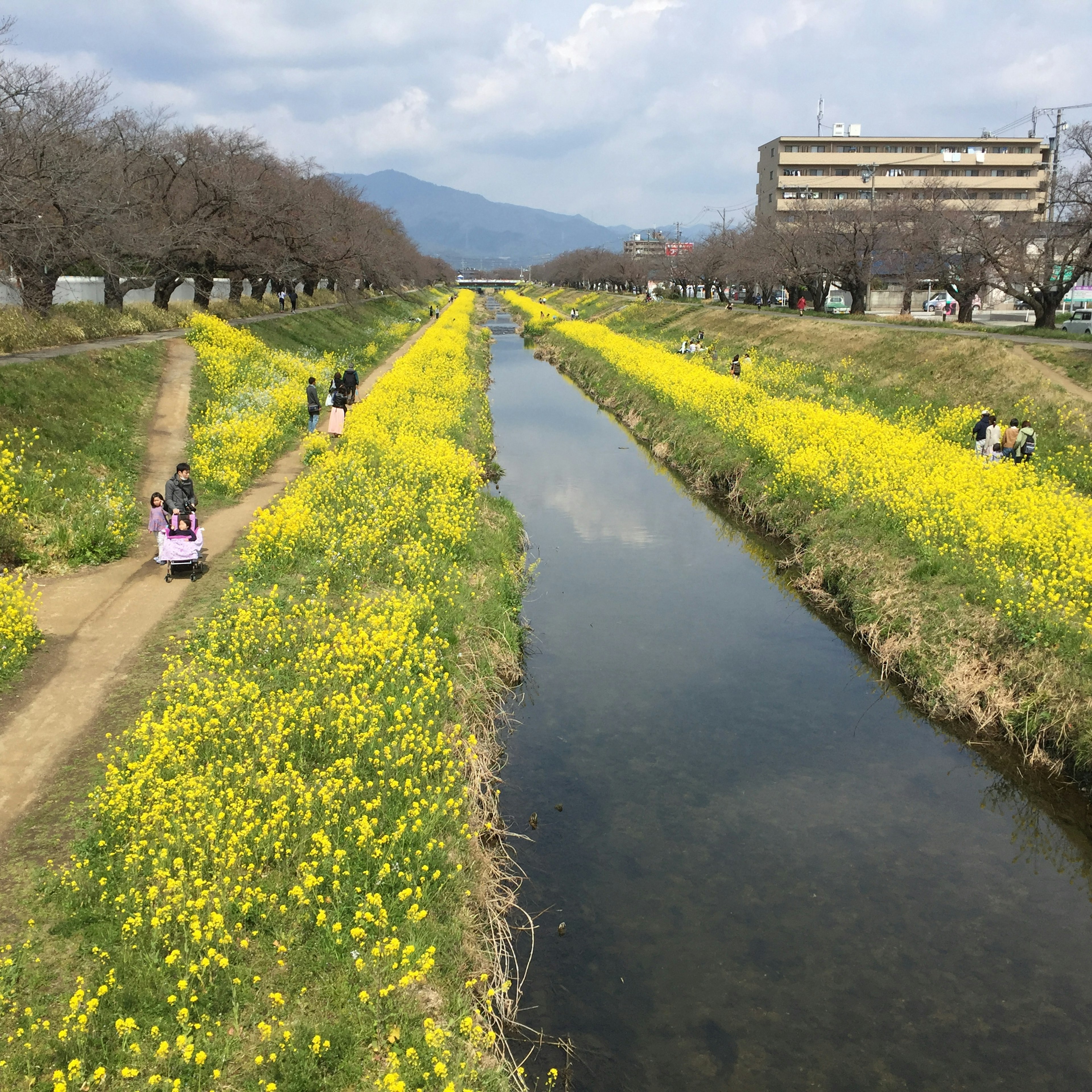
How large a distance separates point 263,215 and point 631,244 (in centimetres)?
16956

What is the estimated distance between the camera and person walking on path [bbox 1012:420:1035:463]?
18.5 meters

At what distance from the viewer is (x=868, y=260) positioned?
1874 inches

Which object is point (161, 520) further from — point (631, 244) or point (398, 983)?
point (631, 244)

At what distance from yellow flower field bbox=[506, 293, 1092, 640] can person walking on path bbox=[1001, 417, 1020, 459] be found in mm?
666

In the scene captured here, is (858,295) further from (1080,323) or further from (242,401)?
(242,401)

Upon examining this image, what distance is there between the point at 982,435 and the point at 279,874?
19.3 meters

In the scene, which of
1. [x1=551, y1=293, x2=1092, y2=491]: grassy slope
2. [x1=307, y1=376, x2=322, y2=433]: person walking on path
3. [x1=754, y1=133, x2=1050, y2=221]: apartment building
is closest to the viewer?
[x1=551, y1=293, x2=1092, y2=491]: grassy slope

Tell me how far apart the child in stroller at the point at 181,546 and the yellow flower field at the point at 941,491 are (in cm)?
1175

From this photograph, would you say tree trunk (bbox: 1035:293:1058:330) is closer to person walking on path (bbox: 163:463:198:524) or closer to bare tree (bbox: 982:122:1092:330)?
bare tree (bbox: 982:122:1092:330)

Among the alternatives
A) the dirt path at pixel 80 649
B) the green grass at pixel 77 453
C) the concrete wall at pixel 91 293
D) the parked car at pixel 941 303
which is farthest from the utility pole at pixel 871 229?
the dirt path at pixel 80 649

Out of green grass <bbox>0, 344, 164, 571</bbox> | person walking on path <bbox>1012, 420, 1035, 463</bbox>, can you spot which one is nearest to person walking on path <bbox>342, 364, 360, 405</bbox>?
green grass <bbox>0, 344, 164, 571</bbox>

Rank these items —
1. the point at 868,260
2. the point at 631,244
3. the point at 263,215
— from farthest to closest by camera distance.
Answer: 1. the point at 631,244
2. the point at 868,260
3. the point at 263,215

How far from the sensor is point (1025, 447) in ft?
60.7

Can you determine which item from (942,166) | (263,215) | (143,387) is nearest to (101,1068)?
(143,387)
